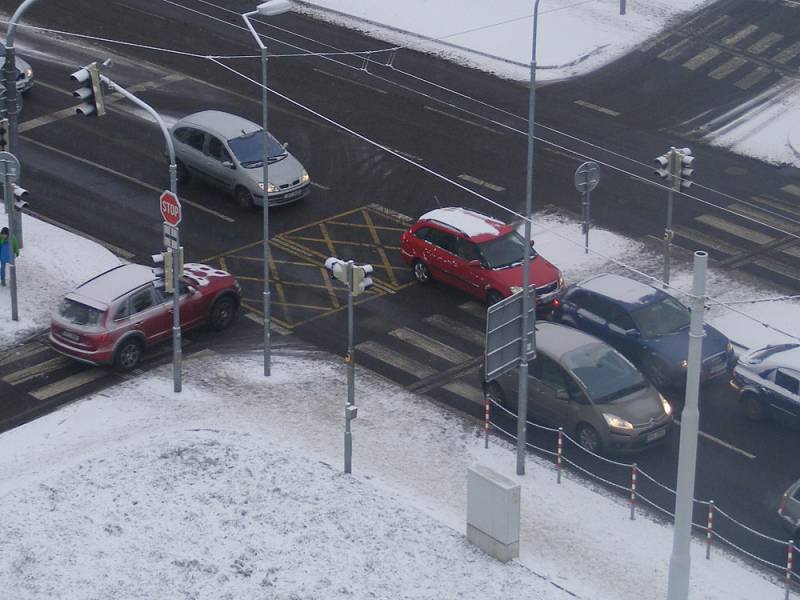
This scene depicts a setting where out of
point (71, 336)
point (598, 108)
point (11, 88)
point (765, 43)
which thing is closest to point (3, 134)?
point (11, 88)

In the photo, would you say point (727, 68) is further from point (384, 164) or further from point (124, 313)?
point (124, 313)

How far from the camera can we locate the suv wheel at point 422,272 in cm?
3362

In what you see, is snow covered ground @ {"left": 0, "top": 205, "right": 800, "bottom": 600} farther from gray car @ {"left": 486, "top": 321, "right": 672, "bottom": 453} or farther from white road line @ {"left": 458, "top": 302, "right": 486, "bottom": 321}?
white road line @ {"left": 458, "top": 302, "right": 486, "bottom": 321}

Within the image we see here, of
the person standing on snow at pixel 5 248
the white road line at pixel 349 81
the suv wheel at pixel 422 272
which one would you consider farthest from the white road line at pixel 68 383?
the white road line at pixel 349 81

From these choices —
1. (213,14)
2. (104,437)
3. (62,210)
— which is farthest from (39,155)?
(104,437)

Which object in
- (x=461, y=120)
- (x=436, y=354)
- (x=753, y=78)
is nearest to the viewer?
(x=436, y=354)

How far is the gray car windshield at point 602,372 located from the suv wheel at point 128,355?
8730mm

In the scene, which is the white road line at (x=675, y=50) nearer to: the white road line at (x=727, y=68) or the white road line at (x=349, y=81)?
the white road line at (x=727, y=68)

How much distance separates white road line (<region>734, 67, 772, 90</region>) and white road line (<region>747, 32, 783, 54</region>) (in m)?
1.32

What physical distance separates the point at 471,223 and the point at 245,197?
6.61 meters

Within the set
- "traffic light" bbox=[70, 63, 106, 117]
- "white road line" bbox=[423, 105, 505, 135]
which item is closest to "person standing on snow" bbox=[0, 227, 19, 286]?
"traffic light" bbox=[70, 63, 106, 117]

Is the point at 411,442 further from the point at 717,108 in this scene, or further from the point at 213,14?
the point at 213,14

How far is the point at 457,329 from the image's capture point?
31.9 m

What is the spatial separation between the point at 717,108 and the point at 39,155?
1931 cm
